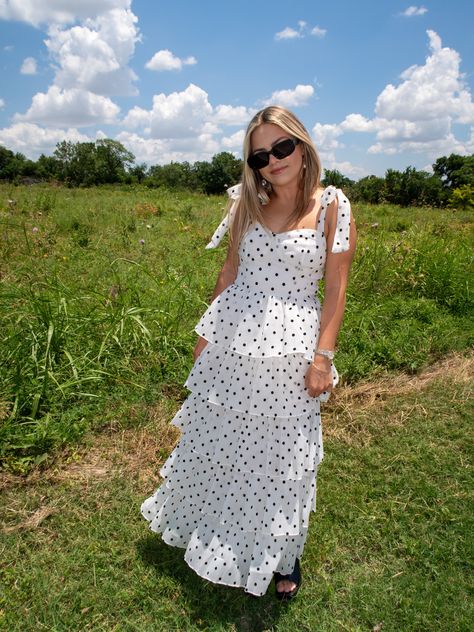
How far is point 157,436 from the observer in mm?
2805

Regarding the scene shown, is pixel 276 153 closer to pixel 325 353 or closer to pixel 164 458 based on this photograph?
pixel 325 353

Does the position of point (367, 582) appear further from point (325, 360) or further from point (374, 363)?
point (374, 363)

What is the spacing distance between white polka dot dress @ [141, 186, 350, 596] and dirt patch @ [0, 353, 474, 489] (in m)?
0.83

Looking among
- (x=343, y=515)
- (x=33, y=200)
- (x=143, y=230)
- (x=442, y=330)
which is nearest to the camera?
(x=343, y=515)

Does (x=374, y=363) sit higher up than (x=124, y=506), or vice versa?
(x=374, y=363)

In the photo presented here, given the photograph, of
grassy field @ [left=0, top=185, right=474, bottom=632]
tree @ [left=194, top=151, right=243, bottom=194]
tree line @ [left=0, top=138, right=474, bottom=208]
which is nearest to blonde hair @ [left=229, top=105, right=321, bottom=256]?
grassy field @ [left=0, top=185, right=474, bottom=632]

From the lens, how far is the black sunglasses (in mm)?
1604

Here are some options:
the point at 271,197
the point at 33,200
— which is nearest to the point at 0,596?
the point at 271,197

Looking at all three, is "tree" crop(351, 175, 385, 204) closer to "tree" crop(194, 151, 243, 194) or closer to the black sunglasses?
the black sunglasses

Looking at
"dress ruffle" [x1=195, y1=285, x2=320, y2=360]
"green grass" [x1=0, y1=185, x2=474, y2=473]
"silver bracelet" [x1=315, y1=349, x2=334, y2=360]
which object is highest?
"dress ruffle" [x1=195, y1=285, x2=320, y2=360]

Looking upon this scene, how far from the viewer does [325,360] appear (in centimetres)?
165

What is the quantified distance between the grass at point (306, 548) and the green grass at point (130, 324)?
24 cm

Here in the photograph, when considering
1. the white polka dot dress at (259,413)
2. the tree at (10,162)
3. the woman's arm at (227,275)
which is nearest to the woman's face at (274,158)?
the white polka dot dress at (259,413)

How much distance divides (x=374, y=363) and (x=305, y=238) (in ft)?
7.24
